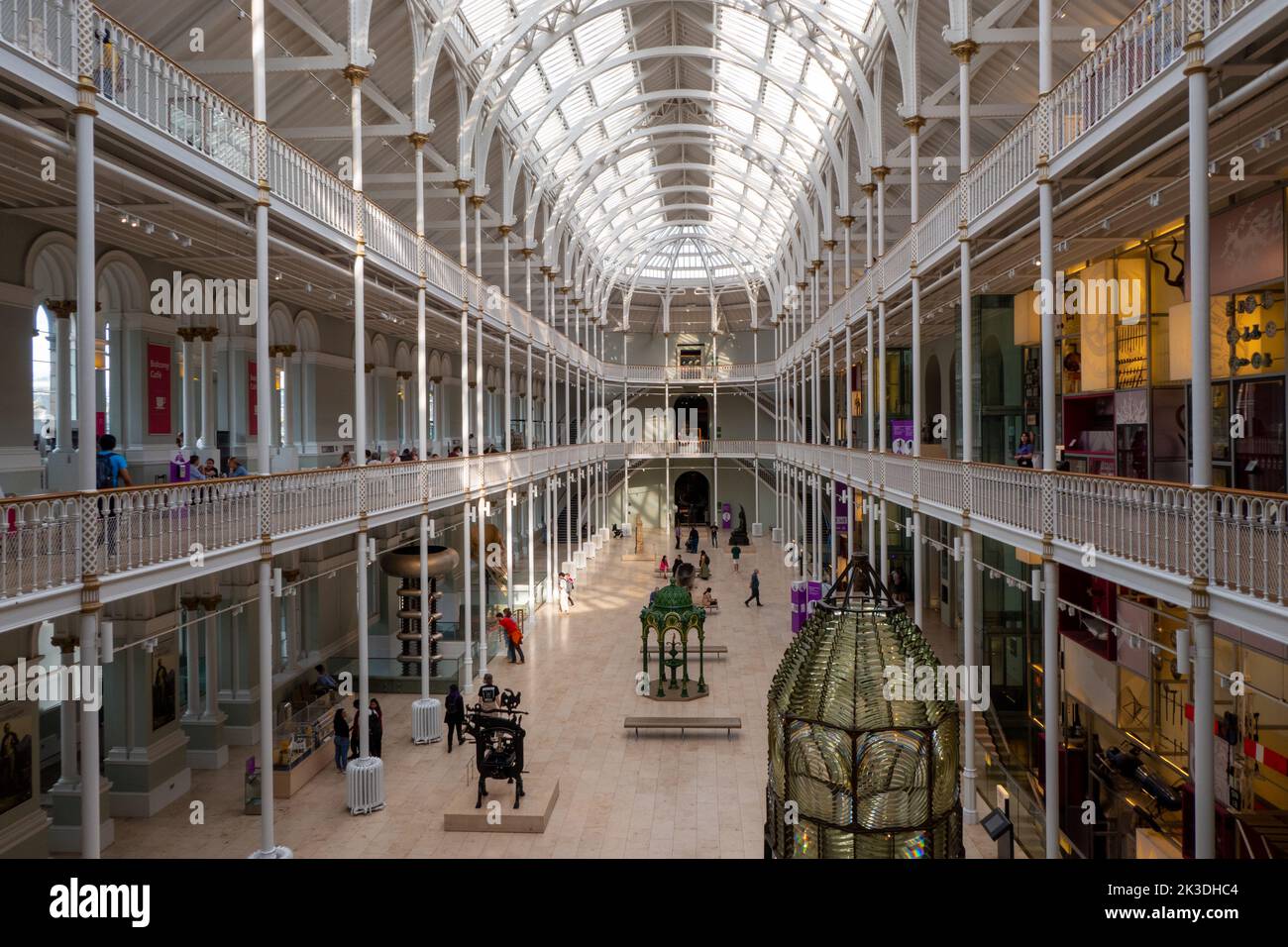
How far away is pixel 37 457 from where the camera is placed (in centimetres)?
1296

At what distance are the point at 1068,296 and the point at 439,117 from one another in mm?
15534

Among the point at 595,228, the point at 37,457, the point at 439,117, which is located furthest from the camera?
the point at 595,228

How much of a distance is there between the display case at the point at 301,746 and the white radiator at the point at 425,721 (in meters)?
1.49

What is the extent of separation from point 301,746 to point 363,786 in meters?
2.44

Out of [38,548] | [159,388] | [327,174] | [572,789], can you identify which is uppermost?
[327,174]

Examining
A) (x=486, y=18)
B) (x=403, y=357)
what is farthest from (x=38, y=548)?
(x=403, y=357)

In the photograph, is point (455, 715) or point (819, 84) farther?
point (819, 84)

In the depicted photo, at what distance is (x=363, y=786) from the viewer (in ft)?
45.3

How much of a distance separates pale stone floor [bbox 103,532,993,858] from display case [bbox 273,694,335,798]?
10.2 inches

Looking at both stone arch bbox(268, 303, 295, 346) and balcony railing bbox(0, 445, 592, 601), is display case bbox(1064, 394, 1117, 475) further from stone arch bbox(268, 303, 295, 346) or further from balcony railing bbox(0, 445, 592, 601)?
stone arch bbox(268, 303, 295, 346)

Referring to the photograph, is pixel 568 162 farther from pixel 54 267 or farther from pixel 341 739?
pixel 341 739

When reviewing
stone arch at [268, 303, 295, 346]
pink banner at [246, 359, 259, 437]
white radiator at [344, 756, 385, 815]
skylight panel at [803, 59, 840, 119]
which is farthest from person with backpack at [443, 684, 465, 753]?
skylight panel at [803, 59, 840, 119]

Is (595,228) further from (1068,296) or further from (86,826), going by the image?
(86,826)
